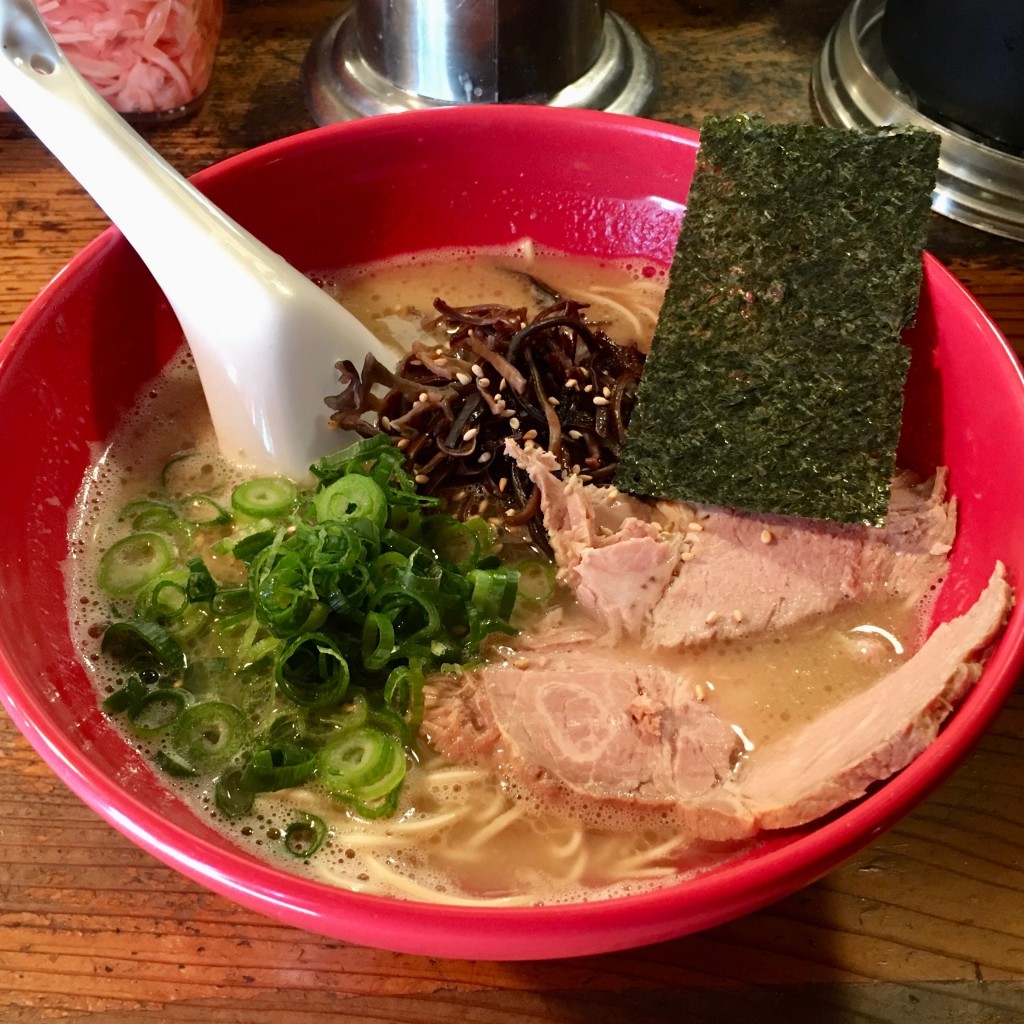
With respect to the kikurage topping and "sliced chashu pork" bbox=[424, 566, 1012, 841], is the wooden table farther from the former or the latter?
the kikurage topping

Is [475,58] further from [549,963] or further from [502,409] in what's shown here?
[549,963]

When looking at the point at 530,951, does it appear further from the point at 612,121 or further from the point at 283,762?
the point at 612,121

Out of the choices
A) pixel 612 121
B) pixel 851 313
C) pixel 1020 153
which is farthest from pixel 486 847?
Result: pixel 1020 153

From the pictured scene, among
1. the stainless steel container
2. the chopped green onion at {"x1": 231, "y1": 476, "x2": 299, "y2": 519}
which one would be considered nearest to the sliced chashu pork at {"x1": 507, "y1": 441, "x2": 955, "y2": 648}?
the chopped green onion at {"x1": 231, "y1": 476, "x2": 299, "y2": 519}

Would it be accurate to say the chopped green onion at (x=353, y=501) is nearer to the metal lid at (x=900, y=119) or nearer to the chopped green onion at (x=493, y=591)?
A: the chopped green onion at (x=493, y=591)

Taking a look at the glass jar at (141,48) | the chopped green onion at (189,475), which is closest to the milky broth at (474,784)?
the chopped green onion at (189,475)
